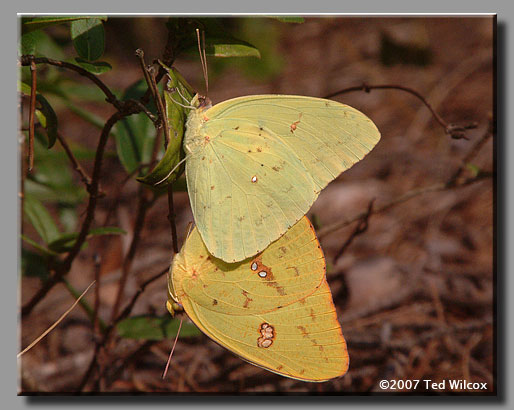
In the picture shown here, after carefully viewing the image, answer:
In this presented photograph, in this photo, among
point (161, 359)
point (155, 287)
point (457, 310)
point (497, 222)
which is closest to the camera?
point (497, 222)

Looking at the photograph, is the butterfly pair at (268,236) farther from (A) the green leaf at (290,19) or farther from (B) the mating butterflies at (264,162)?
(A) the green leaf at (290,19)

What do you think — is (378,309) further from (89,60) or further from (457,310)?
(89,60)

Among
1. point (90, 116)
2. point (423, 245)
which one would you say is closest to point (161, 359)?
point (90, 116)

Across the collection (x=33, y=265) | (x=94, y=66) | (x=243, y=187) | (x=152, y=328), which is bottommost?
(x=152, y=328)

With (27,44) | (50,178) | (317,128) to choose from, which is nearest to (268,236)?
(317,128)

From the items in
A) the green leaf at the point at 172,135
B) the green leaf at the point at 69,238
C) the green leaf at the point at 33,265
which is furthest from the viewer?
the green leaf at the point at 33,265

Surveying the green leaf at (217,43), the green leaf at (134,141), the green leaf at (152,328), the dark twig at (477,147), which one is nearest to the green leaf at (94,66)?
the green leaf at (217,43)

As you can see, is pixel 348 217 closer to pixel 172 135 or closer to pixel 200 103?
pixel 200 103
